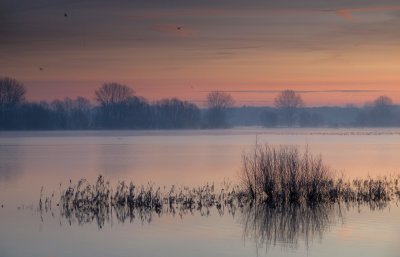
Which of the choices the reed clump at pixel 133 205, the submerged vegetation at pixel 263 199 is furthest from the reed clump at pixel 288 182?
the reed clump at pixel 133 205

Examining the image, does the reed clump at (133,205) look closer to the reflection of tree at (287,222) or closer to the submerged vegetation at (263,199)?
the submerged vegetation at (263,199)

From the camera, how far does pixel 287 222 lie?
1548cm

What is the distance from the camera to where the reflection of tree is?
14.1 m

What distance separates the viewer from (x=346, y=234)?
46.6 feet

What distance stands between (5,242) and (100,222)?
91.6 inches

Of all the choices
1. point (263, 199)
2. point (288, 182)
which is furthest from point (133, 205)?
point (288, 182)

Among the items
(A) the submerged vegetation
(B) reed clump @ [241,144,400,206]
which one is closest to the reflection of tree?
(A) the submerged vegetation

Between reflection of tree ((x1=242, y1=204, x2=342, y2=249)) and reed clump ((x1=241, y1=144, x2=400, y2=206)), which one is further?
reed clump ((x1=241, y1=144, x2=400, y2=206))

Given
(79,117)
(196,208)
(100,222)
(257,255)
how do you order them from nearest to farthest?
(257,255)
(100,222)
(196,208)
(79,117)

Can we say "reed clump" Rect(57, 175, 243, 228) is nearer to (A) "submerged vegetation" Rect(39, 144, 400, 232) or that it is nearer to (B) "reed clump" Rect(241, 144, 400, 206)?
(A) "submerged vegetation" Rect(39, 144, 400, 232)

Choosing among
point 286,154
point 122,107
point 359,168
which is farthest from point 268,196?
point 122,107

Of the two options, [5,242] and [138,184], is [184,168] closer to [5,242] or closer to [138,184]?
[138,184]

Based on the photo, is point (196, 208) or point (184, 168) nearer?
point (196, 208)

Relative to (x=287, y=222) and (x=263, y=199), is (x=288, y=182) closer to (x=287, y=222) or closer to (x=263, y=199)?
(x=263, y=199)
